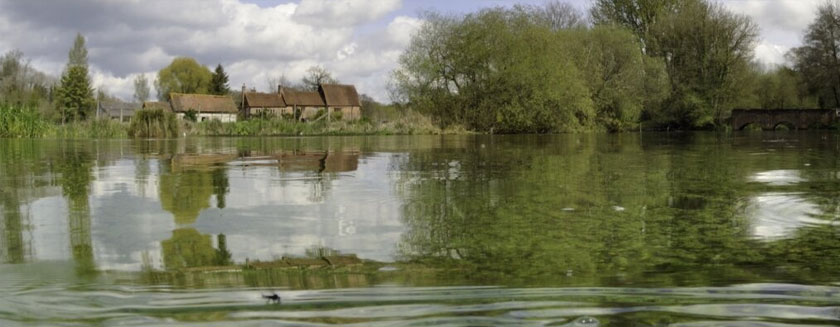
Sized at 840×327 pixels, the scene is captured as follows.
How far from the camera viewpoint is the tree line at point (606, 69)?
45.7 m

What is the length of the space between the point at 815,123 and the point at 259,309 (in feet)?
Answer: 213

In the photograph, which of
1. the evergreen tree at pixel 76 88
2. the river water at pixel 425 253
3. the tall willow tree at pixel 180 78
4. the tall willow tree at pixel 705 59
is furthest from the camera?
the tall willow tree at pixel 180 78

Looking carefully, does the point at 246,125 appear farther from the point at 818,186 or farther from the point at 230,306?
the point at 230,306

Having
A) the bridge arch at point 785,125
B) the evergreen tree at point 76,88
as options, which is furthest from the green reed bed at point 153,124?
the bridge arch at point 785,125

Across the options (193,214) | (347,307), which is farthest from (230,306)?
(193,214)

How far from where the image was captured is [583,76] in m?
49.0

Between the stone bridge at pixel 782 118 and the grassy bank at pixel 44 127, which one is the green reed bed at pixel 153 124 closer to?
the grassy bank at pixel 44 127

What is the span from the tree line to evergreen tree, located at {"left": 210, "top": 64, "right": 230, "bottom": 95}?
1760 inches

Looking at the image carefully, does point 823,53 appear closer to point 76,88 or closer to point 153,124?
point 153,124

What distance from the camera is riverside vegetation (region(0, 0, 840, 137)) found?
4500 cm

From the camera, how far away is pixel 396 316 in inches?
103

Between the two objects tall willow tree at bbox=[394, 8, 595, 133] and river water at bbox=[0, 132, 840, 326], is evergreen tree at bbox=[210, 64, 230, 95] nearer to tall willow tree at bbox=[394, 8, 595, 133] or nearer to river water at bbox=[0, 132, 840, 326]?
tall willow tree at bbox=[394, 8, 595, 133]

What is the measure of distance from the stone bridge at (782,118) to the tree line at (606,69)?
114 centimetres

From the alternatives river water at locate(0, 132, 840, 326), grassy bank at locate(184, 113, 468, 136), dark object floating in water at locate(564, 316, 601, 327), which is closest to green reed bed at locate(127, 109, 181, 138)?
grassy bank at locate(184, 113, 468, 136)
